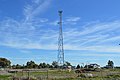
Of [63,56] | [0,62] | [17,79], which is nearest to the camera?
[17,79]

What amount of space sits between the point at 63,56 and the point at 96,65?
30.4 metres

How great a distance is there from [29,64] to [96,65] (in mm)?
37922

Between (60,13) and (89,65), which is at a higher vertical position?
(60,13)

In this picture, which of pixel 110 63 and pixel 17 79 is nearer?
pixel 17 79

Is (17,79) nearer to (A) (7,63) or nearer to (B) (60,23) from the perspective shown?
(B) (60,23)

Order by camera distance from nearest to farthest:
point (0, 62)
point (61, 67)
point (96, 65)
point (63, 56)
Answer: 1. point (63, 56)
2. point (61, 67)
3. point (96, 65)
4. point (0, 62)

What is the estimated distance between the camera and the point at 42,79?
96.0 ft

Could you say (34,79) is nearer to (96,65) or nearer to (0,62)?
(96,65)

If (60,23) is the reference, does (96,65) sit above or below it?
below

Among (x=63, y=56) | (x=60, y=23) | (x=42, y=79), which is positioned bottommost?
(x=42, y=79)

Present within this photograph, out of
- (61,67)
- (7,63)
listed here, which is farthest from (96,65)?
(7,63)

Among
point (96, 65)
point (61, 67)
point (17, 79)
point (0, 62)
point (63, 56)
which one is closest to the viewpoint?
point (17, 79)

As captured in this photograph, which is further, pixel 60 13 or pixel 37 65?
pixel 37 65

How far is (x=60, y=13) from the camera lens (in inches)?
2721
